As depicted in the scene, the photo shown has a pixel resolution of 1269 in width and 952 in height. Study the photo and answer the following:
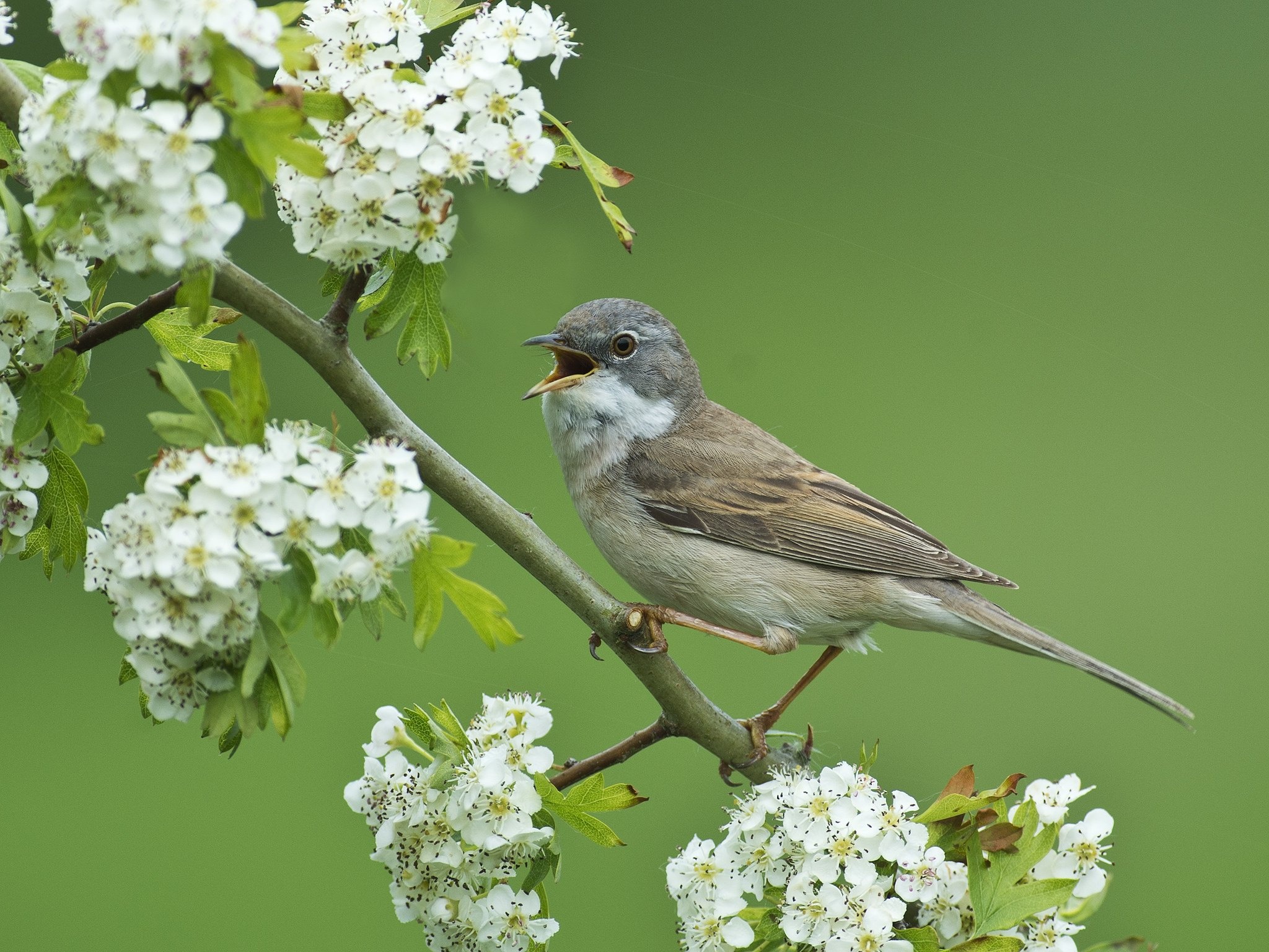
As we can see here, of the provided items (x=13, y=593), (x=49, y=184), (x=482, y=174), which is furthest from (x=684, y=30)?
(x=49, y=184)

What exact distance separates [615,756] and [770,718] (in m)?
0.73

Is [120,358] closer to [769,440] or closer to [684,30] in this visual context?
[769,440]

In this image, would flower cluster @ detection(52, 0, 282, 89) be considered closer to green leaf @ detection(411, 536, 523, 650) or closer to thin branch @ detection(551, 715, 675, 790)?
green leaf @ detection(411, 536, 523, 650)

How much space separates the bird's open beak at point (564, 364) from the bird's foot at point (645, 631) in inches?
40.3

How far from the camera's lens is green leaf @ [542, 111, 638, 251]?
1.79 metres

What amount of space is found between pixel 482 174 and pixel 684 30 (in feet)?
A: 15.5

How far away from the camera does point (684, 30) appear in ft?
19.7

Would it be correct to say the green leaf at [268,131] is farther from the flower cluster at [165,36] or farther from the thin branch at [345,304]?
the thin branch at [345,304]

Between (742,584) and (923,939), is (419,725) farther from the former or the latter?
(742,584)

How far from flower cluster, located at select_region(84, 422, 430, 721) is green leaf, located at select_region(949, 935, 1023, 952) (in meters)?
1.05

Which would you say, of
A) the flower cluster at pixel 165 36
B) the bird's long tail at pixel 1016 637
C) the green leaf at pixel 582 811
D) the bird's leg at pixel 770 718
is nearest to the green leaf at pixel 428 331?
the flower cluster at pixel 165 36

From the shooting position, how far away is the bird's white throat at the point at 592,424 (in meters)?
3.09

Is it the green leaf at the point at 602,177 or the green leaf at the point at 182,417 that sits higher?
the green leaf at the point at 602,177

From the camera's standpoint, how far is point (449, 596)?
5.29 feet
